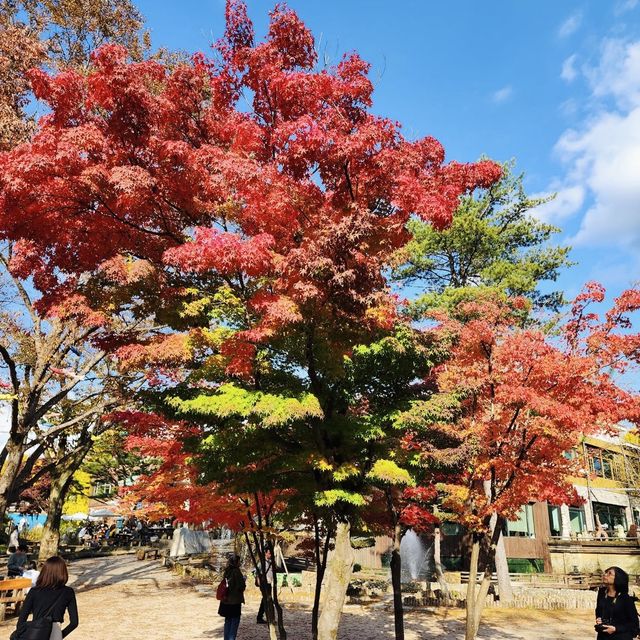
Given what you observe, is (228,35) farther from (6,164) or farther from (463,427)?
(463,427)

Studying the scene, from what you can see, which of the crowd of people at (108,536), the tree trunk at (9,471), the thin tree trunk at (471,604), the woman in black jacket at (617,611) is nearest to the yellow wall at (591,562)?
the thin tree trunk at (471,604)

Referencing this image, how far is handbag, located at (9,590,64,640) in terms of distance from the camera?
5.45 m

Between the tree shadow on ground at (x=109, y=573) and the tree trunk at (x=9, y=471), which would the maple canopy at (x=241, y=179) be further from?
the tree shadow on ground at (x=109, y=573)

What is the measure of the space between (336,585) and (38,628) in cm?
470

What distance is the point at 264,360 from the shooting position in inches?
363

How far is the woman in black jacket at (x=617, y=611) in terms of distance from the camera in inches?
239

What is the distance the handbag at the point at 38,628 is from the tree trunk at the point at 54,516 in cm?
1740

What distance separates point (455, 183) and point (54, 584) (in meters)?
8.31

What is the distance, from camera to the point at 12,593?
14.2 m

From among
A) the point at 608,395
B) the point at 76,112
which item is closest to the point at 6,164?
the point at 76,112

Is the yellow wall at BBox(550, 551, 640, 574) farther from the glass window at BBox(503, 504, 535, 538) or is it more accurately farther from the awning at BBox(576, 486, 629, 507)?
the awning at BBox(576, 486, 629, 507)

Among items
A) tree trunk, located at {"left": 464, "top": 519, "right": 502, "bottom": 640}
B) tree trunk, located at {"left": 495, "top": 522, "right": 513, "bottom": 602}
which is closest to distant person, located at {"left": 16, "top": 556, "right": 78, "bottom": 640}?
tree trunk, located at {"left": 464, "top": 519, "right": 502, "bottom": 640}

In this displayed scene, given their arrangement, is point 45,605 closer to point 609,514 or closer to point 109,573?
point 109,573

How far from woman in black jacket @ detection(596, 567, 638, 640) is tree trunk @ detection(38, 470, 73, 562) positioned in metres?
20.1
